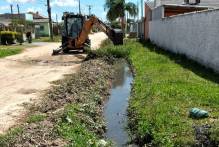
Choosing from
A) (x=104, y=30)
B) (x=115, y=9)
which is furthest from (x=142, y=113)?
(x=115, y=9)

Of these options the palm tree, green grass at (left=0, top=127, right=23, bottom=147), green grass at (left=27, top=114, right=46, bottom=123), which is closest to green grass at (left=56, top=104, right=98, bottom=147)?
green grass at (left=27, top=114, right=46, bottom=123)

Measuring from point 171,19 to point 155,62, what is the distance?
6.93 meters

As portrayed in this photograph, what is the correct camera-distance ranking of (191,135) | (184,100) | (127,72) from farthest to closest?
(127,72) < (184,100) < (191,135)

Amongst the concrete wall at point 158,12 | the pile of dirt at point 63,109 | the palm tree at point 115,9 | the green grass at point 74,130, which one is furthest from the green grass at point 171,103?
the palm tree at point 115,9

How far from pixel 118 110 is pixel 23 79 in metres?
7.49

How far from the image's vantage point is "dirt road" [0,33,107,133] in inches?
429

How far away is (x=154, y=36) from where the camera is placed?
34906 millimetres

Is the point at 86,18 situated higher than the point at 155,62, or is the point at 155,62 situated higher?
the point at 86,18

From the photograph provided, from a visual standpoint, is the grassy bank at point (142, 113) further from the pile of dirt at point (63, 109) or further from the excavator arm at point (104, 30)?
the excavator arm at point (104, 30)

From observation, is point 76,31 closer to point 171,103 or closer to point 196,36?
point 196,36

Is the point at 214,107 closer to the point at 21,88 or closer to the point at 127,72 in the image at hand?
the point at 21,88

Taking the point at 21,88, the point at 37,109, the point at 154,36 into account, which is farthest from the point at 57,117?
the point at 154,36

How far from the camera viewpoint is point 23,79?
699 inches

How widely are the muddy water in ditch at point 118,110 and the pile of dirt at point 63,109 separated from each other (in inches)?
8.0
